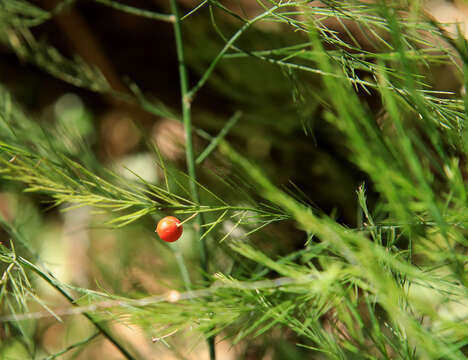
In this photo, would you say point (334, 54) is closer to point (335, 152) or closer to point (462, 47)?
point (462, 47)

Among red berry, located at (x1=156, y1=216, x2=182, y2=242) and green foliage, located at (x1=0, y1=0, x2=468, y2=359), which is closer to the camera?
green foliage, located at (x1=0, y1=0, x2=468, y2=359)

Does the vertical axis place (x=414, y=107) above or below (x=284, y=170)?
above

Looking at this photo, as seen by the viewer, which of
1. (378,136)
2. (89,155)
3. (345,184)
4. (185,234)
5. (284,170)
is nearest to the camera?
(378,136)

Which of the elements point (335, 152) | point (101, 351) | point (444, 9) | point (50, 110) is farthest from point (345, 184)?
point (50, 110)

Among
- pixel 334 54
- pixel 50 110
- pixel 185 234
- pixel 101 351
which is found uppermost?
pixel 334 54

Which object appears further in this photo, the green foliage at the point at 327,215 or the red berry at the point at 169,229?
the red berry at the point at 169,229

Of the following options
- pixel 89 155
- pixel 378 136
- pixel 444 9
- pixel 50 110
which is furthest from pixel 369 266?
pixel 50 110

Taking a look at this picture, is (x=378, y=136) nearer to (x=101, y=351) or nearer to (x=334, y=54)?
(x=334, y=54)

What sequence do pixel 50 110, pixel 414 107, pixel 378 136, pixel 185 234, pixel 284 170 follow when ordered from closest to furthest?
pixel 378 136 → pixel 414 107 → pixel 284 170 → pixel 185 234 → pixel 50 110

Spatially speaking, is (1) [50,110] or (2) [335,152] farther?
(1) [50,110]
